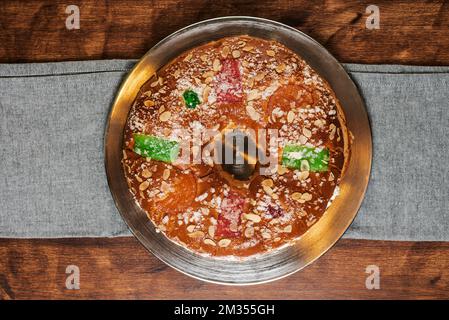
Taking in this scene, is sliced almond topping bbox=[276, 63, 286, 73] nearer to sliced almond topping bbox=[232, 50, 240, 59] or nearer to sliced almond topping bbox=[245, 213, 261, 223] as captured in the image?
sliced almond topping bbox=[232, 50, 240, 59]

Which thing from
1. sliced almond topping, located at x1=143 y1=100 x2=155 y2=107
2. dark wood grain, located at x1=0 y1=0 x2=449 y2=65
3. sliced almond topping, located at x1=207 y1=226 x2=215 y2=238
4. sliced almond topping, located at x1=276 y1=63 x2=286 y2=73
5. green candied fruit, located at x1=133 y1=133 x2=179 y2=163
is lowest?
sliced almond topping, located at x1=207 y1=226 x2=215 y2=238

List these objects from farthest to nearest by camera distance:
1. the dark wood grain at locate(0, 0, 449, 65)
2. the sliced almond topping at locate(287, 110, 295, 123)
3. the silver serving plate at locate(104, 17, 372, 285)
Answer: the dark wood grain at locate(0, 0, 449, 65) < the silver serving plate at locate(104, 17, 372, 285) < the sliced almond topping at locate(287, 110, 295, 123)

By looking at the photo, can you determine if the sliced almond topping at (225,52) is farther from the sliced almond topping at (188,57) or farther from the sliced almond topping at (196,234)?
the sliced almond topping at (196,234)

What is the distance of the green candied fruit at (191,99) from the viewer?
1.38 meters

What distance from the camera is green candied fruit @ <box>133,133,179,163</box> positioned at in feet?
4.54

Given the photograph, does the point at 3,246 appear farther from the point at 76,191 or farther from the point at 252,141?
the point at 252,141

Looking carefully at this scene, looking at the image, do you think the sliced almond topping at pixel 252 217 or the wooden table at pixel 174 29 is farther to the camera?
the wooden table at pixel 174 29

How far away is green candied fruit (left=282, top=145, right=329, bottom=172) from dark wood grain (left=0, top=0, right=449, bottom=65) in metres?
0.38

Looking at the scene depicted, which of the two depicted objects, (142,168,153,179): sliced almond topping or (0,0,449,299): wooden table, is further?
(0,0,449,299): wooden table

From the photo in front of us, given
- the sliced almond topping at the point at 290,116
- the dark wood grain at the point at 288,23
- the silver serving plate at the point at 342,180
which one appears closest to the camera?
the sliced almond topping at the point at 290,116

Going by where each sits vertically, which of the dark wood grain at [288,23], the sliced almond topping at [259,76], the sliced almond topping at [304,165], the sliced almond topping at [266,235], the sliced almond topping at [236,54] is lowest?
the sliced almond topping at [266,235]

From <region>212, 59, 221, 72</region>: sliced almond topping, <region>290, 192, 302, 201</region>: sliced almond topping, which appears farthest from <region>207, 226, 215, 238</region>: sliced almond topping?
<region>212, 59, 221, 72</region>: sliced almond topping

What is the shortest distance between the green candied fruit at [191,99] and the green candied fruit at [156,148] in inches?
4.7

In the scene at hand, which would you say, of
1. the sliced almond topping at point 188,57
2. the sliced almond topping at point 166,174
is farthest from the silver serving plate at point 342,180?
the sliced almond topping at point 166,174
